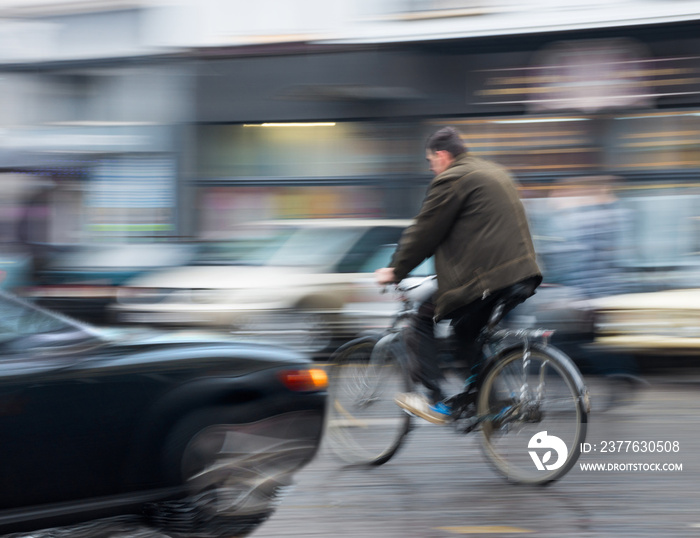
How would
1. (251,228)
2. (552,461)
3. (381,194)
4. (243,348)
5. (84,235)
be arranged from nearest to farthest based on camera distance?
(243,348)
(552,461)
(251,228)
(381,194)
(84,235)

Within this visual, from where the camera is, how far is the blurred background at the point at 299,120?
13.4m

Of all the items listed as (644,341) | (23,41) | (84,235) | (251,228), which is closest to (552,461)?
(644,341)

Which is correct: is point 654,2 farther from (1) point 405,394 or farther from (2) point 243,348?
(2) point 243,348

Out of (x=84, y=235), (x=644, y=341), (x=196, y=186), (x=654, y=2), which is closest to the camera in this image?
(x=644, y=341)

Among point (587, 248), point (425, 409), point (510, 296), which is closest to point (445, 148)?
point (510, 296)

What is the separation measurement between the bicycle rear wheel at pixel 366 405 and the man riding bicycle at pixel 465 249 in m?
0.24

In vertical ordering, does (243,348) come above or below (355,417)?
above

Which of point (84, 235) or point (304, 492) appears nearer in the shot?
point (304, 492)

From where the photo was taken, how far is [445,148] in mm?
5336

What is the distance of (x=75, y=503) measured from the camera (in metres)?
3.98

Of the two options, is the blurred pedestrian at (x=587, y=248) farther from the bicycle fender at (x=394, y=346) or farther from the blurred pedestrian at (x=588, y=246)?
the bicycle fender at (x=394, y=346)

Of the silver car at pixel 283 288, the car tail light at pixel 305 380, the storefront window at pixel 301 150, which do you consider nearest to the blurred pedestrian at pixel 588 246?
the silver car at pixel 283 288

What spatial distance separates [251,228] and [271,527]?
7.05 meters

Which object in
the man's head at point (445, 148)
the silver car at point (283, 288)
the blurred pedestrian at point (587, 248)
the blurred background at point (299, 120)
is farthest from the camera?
the blurred background at point (299, 120)
